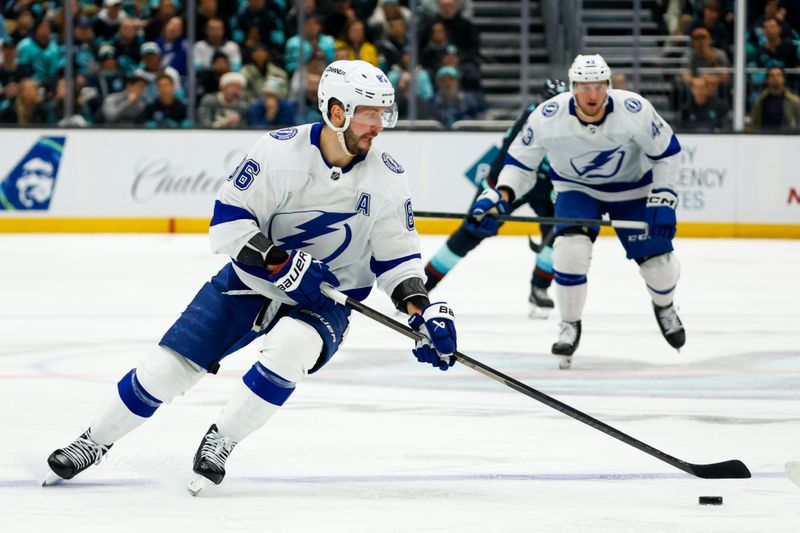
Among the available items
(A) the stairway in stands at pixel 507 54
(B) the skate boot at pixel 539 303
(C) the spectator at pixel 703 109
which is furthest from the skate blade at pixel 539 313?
(A) the stairway in stands at pixel 507 54

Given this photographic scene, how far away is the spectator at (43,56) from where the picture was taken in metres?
11.5

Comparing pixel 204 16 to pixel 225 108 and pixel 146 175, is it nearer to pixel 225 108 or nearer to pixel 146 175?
pixel 225 108

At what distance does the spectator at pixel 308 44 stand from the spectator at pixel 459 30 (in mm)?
911

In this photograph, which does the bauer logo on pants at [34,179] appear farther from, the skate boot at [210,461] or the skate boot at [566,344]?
the skate boot at [210,461]

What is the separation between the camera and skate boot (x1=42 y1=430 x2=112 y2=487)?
3.41 metres

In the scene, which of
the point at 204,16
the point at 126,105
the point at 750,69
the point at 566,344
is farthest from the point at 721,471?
the point at 204,16

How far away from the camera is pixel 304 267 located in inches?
134

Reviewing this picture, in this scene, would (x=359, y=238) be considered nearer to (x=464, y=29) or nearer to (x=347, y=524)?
(x=347, y=524)

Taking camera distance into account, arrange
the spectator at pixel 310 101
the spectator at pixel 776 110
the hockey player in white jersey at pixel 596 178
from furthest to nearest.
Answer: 1. the spectator at pixel 310 101
2. the spectator at pixel 776 110
3. the hockey player in white jersey at pixel 596 178

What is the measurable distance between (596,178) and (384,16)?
6.37 m

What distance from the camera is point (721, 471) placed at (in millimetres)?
3457

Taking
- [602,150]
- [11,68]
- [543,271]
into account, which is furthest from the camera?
[11,68]

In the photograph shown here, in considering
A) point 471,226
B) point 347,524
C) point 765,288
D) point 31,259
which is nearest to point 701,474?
point 347,524

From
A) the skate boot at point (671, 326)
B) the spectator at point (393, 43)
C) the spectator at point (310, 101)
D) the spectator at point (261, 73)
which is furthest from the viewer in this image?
the spectator at point (393, 43)
